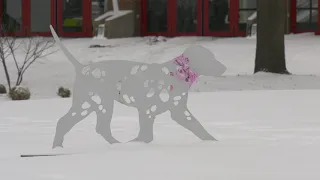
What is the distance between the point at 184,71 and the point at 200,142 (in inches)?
35.4

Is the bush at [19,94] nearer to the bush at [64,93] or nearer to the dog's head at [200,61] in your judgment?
the bush at [64,93]

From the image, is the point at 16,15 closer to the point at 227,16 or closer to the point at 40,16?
the point at 40,16

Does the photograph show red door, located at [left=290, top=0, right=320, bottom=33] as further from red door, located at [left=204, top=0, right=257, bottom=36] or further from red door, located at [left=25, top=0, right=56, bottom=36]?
red door, located at [left=25, top=0, right=56, bottom=36]

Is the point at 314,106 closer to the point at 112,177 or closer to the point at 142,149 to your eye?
the point at 142,149

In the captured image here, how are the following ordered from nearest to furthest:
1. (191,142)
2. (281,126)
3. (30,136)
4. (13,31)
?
(191,142), (30,136), (281,126), (13,31)

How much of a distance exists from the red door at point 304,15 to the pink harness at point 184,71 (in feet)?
67.6

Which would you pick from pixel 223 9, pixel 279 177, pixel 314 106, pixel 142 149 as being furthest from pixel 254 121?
pixel 223 9

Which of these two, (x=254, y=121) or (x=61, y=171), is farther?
(x=254, y=121)

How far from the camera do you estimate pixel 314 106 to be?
11.2 m

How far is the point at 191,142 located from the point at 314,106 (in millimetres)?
4188

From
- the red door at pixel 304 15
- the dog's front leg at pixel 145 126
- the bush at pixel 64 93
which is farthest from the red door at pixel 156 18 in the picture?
the dog's front leg at pixel 145 126

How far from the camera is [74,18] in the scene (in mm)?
28094

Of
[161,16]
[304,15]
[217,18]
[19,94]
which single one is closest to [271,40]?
[19,94]

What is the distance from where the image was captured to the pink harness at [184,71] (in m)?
7.21
